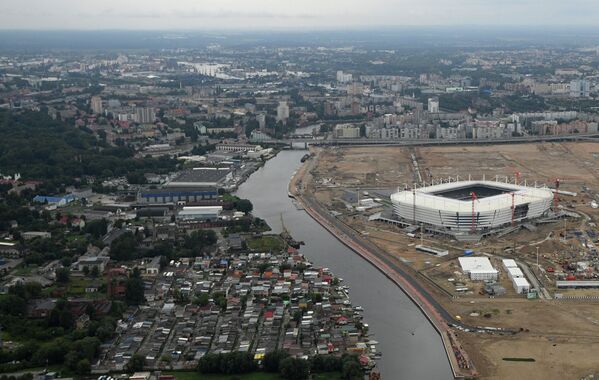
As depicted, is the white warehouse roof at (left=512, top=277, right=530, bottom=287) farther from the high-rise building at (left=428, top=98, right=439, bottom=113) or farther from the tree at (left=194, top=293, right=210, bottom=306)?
the high-rise building at (left=428, top=98, right=439, bottom=113)

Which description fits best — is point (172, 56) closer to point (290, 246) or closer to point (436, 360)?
point (290, 246)

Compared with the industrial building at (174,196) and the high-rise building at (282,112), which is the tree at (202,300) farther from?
the high-rise building at (282,112)

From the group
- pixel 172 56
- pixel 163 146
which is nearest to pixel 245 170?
pixel 163 146

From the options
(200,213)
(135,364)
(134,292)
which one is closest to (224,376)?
(135,364)

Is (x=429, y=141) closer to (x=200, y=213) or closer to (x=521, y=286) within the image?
(x=200, y=213)

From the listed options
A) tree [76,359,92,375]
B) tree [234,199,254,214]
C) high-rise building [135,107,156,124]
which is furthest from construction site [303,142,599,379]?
→ high-rise building [135,107,156,124]

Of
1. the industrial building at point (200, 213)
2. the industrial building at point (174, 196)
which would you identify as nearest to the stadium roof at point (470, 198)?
the industrial building at point (200, 213)

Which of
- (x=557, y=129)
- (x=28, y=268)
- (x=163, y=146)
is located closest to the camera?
(x=28, y=268)
